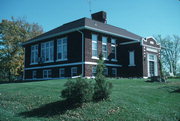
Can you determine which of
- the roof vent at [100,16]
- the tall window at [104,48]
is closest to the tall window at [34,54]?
the tall window at [104,48]

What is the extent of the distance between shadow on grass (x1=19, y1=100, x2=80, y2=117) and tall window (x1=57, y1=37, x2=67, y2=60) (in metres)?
15.2

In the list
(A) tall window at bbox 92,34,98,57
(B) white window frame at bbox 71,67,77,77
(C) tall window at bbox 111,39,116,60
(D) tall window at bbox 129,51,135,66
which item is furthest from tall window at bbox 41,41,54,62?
(D) tall window at bbox 129,51,135,66

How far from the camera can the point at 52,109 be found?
30.7ft

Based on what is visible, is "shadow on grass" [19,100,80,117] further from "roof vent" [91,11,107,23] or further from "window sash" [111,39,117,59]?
"roof vent" [91,11,107,23]

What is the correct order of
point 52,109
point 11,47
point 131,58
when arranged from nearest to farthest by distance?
point 52,109 < point 131,58 < point 11,47

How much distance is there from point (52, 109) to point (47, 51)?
19183 millimetres

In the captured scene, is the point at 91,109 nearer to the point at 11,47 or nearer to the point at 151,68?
the point at 151,68

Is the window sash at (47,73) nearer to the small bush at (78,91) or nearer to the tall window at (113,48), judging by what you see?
the tall window at (113,48)

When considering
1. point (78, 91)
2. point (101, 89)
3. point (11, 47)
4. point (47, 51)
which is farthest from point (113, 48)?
point (11, 47)

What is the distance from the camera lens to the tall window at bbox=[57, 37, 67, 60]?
A: 2517cm

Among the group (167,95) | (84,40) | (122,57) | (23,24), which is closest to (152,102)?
(167,95)

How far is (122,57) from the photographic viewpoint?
27641 mm

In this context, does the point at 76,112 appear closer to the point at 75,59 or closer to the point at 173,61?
the point at 75,59

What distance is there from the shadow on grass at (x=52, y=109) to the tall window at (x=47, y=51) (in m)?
17.3
